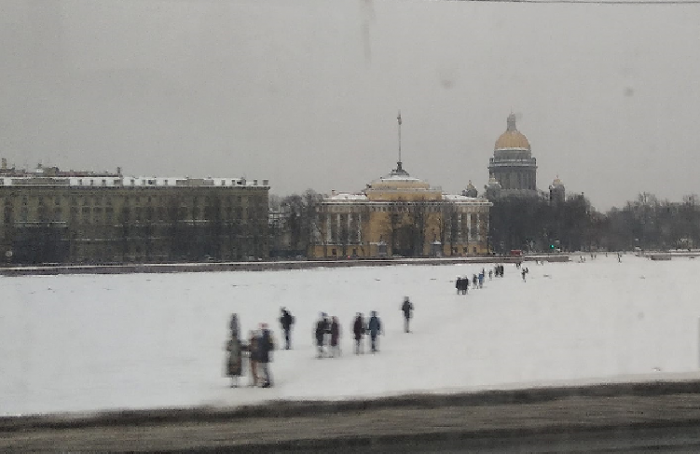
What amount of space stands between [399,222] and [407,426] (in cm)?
7309

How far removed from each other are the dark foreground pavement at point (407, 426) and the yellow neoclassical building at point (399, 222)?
218ft

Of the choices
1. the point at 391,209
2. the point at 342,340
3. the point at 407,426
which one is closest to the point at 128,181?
the point at 391,209

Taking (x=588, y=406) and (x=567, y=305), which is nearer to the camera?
(x=588, y=406)

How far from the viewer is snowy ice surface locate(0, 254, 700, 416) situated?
1165 centimetres

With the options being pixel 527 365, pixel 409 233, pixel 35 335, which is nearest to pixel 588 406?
pixel 527 365

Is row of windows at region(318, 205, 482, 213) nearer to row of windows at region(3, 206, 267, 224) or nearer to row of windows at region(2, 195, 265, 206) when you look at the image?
row of windows at region(2, 195, 265, 206)

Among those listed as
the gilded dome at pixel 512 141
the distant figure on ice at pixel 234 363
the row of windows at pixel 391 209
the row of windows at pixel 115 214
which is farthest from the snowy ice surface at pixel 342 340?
the gilded dome at pixel 512 141

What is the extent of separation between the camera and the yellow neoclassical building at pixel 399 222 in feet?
258

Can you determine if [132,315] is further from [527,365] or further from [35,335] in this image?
[527,365]

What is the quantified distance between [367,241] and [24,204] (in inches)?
1077

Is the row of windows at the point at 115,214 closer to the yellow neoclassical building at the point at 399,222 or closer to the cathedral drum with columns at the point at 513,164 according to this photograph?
the yellow neoclassical building at the point at 399,222

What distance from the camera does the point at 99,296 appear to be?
96.0 ft

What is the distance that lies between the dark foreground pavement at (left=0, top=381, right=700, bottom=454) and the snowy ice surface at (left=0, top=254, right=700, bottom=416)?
1.25 feet

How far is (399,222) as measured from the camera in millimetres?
80875
